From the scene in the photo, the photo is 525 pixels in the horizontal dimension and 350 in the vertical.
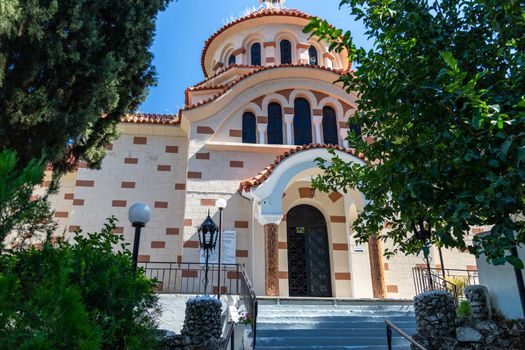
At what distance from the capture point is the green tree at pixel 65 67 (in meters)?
5.91

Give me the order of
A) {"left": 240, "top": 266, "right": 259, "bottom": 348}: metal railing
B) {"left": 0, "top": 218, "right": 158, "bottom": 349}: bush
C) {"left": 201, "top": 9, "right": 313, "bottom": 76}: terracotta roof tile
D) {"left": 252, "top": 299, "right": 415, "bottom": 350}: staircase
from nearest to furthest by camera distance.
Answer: {"left": 0, "top": 218, "right": 158, "bottom": 349}: bush, {"left": 240, "top": 266, "right": 259, "bottom": 348}: metal railing, {"left": 252, "top": 299, "right": 415, "bottom": 350}: staircase, {"left": 201, "top": 9, "right": 313, "bottom": 76}: terracotta roof tile

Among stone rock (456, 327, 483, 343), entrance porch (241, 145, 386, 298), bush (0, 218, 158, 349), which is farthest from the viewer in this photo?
entrance porch (241, 145, 386, 298)

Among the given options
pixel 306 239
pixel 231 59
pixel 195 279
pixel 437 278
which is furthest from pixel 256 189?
pixel 231 59

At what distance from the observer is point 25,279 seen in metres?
3.71

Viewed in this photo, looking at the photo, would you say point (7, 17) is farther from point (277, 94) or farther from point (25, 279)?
point (277, 94)

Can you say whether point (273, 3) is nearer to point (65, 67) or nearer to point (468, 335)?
point (65, 67)

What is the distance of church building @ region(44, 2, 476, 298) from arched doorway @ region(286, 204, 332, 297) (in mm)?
31

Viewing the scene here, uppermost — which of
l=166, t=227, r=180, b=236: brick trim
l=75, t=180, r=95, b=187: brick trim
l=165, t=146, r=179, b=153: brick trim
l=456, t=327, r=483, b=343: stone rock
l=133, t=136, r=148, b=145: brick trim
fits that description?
l=133, t=136, r=148, b=145: brick trim

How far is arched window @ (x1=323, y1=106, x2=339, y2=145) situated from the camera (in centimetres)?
1390

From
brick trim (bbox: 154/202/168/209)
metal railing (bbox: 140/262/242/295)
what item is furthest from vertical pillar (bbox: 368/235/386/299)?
brick trim (bbox: 154/202/168/209)

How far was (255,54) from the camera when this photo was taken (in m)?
18.1

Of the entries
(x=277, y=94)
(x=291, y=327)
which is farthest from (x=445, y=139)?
(x=277, y=94)

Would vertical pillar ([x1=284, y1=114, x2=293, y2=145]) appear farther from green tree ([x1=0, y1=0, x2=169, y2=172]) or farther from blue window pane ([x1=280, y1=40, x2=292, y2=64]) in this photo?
green tree ([x1=0, y1=0, x2=169, y2=172])

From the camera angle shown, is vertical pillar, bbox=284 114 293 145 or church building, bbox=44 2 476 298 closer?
church building, bbox=44 2 476 298
